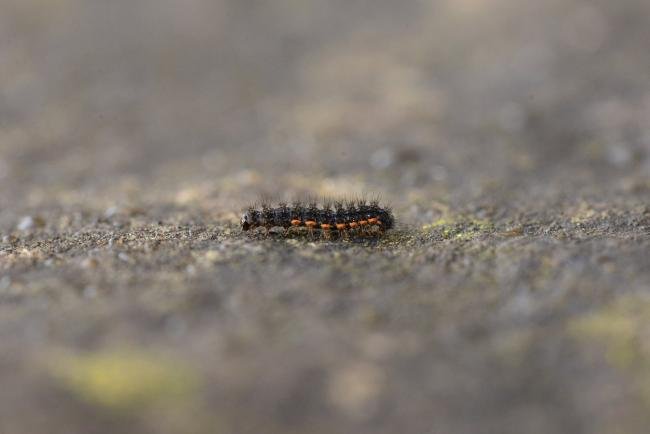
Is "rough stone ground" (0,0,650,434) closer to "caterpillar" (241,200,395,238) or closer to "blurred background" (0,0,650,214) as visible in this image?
"blurred background" (0,0,650,214)

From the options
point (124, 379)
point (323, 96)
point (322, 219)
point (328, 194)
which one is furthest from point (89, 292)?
point (323, 96)

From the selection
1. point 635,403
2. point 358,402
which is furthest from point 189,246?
point 635,403

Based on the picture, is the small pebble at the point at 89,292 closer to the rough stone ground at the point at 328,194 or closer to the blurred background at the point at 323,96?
the rough stone ground at the point at 328,194

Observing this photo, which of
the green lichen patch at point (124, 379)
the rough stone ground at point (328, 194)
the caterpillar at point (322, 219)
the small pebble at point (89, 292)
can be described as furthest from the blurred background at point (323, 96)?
the green lichen patch at point (124, 379)

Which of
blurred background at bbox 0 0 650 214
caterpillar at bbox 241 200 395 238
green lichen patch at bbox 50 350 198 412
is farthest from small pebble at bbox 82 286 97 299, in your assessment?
blurred background at bbox 0 0 650 214

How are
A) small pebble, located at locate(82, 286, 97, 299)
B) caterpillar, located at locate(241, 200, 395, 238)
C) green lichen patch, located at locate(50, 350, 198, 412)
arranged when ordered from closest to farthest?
green lichen patch, located at locate(50, 350, 198, 412), small pebble, located at locate(82, 286, 97, 299), caterpillar, located at locate(241, 200, 395, 238)

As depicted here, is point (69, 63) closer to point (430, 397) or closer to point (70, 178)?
point (70, 178)

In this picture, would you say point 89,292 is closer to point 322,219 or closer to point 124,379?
point 124,379
